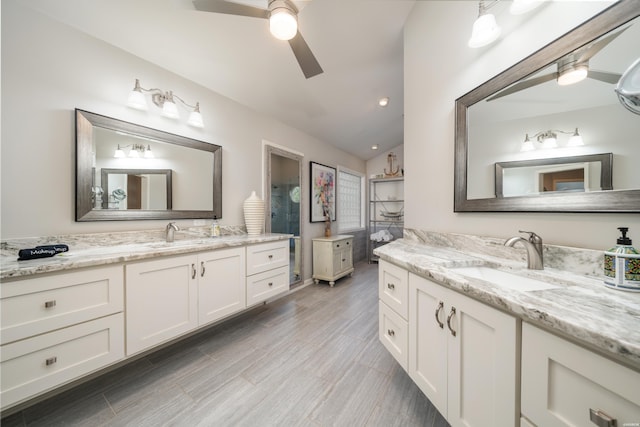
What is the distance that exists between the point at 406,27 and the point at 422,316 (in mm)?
2470

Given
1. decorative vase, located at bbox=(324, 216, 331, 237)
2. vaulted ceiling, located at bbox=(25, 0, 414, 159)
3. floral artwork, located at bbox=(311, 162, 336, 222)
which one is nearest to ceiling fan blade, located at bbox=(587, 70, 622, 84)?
vaulted ceiling, located at bbox=(25, 0, 414, 159)

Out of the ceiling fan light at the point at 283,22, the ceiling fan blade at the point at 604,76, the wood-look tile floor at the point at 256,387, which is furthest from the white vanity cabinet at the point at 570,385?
the ceiling fan light at the point at 283,22

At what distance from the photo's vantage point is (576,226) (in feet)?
3.20

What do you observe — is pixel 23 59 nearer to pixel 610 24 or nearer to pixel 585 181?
pixel 610 24

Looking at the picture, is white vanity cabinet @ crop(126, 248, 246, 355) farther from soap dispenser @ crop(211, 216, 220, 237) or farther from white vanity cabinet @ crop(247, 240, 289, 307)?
soap dispenser @ crop(211, 216, 220, 237)

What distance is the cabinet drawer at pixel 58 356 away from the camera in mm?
1021

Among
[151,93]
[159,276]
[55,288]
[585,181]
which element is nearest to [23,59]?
[151,93]

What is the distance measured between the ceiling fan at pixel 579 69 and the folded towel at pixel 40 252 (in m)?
2.84

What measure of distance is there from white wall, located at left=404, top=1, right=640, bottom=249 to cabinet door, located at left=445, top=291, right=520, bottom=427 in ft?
2.10

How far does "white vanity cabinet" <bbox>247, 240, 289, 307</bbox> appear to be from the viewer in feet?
7.19

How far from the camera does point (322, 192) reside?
3.97 metres

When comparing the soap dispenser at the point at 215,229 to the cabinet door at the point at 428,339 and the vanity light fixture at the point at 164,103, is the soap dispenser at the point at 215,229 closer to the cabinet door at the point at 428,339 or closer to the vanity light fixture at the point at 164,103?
the vanity light fixture at the point at 164,103

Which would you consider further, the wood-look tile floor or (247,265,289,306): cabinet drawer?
(247,265,289,306): cabinet drawer

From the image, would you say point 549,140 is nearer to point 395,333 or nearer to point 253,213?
point 395,333
